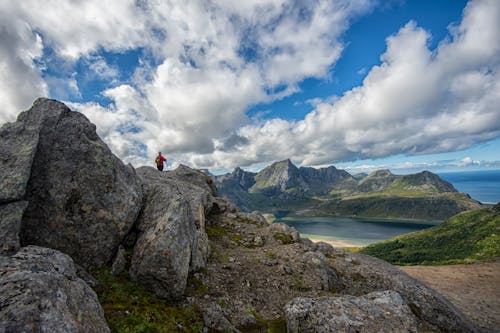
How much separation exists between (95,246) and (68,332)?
796cm

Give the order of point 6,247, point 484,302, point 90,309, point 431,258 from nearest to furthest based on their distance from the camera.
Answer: point 90,309 → point 6,247 → point 484,302 → point 431,258

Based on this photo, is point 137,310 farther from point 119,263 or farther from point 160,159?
point 160,159

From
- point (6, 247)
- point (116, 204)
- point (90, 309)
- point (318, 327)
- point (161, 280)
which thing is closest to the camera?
point (90, 309)

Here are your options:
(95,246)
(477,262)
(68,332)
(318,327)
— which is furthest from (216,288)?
(477,262)

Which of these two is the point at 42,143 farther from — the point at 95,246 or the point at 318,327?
the point at 318,327

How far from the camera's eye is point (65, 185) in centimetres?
1327

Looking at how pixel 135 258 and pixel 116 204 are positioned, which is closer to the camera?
pixel 135 258

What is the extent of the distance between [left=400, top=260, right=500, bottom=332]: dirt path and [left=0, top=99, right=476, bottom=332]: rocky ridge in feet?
67.8

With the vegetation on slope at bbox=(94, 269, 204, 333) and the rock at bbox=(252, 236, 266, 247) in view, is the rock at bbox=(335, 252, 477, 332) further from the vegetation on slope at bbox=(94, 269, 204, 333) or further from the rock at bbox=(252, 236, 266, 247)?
the vegetation on slope at bbox=(94, 269, 204, 333)

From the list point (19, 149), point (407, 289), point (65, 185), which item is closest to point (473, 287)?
point (407, 289)

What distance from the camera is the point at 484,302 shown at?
124 ft

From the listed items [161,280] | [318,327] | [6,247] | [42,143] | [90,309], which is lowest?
[318,327]

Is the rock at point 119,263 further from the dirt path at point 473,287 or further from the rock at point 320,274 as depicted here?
the dirt path at point 473,287

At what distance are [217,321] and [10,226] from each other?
10990 mm
